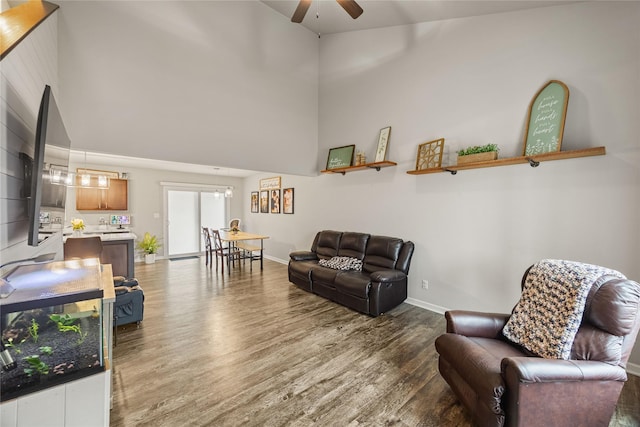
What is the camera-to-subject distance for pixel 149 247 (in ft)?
20.9

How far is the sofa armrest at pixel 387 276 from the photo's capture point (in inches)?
130

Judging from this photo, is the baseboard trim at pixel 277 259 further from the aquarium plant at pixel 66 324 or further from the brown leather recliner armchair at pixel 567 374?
the aquarium plant at pixel 66 324

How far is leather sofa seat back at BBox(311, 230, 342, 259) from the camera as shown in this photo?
15.0 ft

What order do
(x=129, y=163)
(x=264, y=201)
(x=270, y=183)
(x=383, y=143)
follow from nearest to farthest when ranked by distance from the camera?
1. (x=383, y=143)
2. (x=129, y=163)
3. (x=270, y=183)
4. (x=264, y=201)

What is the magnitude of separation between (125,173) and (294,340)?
21.0 ft

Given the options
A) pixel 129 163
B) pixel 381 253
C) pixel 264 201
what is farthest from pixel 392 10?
pixel 129 163

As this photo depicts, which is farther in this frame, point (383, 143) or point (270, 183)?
point (270, 183)

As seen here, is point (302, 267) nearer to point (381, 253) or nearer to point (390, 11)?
point (381, 253)

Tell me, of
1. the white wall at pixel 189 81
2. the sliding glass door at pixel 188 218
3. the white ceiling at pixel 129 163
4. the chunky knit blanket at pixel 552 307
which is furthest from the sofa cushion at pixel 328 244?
the sliding glass door at pixel 188 218

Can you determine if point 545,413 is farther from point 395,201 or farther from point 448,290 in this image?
point 395,201

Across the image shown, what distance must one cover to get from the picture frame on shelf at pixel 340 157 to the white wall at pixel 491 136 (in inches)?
6.6

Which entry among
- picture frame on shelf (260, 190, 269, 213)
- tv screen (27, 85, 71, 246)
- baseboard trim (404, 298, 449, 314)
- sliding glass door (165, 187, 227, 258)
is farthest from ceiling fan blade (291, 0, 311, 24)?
sliding glass door (165, 187, 227, 258)

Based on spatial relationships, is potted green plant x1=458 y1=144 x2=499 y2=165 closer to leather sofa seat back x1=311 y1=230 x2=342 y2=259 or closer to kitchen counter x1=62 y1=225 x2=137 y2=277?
leather sofa seat back x1=311 y1=230 x2=342 y2=259

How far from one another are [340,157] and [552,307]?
11.9 feet
